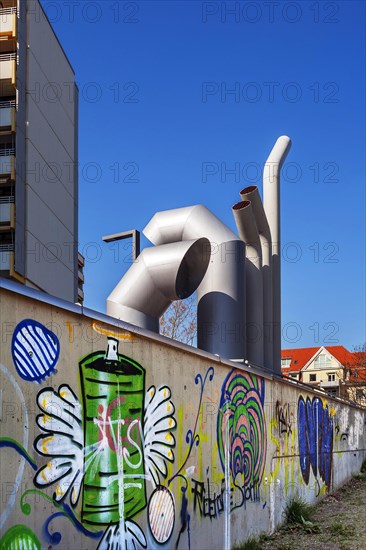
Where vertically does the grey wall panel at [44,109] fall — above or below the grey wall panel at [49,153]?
above

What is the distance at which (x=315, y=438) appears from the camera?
14352mm

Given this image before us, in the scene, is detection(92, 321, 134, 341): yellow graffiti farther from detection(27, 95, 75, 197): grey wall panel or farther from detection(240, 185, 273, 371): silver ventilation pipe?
detection(27, 95, 75, 197): grey wall panel

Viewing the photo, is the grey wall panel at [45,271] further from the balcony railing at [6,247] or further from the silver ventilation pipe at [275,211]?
the silver ventilation pipe at [275,211]

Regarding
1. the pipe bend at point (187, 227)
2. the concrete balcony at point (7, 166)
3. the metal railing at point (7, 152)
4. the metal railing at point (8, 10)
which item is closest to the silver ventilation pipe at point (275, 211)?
the pipe bend at point (187, 227)

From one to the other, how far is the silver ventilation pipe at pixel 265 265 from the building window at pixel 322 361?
90857mm

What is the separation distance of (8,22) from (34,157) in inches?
277

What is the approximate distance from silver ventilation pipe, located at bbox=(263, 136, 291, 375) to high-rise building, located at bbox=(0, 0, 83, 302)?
2098cm

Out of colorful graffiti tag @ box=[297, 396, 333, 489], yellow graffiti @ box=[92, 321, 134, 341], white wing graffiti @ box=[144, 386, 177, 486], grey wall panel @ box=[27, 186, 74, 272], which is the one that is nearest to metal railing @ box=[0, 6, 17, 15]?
grey wall panel @ box=[27, 186, 74, 272]

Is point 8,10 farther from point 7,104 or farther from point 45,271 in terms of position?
point 45,271

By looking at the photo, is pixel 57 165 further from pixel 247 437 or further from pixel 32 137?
pixel 247 437

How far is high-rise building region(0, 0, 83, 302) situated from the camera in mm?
36031

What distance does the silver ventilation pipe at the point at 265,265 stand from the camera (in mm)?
13555

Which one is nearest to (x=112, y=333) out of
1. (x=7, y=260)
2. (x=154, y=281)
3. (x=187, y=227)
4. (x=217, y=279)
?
(x=154, y=281)

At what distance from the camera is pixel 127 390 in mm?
6270
